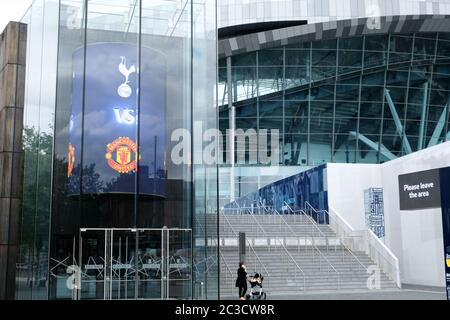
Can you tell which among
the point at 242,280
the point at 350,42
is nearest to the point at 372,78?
the point at 350,42

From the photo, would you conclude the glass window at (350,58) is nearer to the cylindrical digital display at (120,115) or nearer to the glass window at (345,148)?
the glass window at (345,148)

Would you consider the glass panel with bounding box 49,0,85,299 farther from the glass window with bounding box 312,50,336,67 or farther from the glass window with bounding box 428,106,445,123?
the glass window with bounding box 428,106,445,123

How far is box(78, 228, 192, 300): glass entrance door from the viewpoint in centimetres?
1549

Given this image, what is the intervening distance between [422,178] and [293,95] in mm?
29346

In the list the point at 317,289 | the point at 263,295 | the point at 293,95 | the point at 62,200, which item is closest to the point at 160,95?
the point at 62,200

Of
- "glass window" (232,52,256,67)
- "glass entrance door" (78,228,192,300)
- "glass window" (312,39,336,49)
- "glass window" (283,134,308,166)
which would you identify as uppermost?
"glass window" (312,39,336,49)

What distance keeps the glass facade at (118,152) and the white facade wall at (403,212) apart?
38.4 feet

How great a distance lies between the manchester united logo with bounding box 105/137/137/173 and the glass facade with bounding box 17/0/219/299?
0.10ft

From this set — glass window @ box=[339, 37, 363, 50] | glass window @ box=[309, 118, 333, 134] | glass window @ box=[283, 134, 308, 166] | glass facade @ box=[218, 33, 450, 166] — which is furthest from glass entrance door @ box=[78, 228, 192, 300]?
Result: glass window @ box=[309, 118, 333, 134]

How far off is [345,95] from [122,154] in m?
37.6

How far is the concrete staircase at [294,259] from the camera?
2283 cm

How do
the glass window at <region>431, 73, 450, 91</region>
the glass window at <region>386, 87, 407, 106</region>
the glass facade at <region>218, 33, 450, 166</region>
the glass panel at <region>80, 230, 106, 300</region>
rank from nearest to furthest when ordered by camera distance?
the glass panel at <region>80, 230, 106, 300</region> → the glass facade at <region>218, 33, 450, 166</region> → the glass window at <region>386, 87, 407, 106</region> → the glass window at <region>431, 73, 450, 91</region>

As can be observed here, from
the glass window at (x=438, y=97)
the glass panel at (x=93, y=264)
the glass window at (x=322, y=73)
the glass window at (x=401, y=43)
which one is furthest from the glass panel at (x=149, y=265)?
the glass window at (x=438, y=97)

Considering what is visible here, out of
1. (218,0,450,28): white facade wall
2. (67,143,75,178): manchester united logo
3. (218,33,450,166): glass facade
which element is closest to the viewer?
(67,143,75,178): manchester united logo
